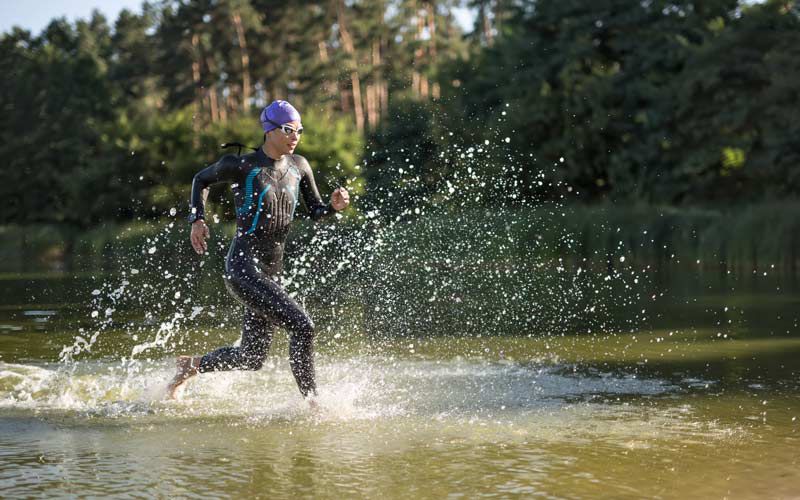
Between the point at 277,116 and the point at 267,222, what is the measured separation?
84 cm

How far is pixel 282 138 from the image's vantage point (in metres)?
9.58

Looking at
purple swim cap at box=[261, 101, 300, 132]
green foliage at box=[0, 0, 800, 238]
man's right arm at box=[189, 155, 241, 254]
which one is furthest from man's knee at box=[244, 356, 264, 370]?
green foliage at box=[0, 0, 800, 238]

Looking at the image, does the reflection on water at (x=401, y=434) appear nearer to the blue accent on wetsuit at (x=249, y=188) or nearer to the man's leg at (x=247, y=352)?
the man's leg at (x=247, y=352)

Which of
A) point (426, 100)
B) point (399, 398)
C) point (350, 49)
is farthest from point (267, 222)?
point (350, 49)

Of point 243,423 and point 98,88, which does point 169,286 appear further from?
point 98,88

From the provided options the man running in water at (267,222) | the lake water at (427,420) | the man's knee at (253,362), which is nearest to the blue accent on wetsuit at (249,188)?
the man running in water at (267,222)

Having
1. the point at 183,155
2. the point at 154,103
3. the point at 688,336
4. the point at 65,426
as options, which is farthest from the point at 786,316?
the point at 154,103

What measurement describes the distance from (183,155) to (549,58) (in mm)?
18965

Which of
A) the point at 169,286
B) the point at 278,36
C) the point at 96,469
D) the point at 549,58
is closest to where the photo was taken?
the point at 96,469

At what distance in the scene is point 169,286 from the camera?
2859 centimetres

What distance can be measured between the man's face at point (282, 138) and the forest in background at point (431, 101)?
827cm

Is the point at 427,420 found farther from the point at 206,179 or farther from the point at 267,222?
the point at 206,179

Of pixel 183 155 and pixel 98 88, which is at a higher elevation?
pixel 98 88

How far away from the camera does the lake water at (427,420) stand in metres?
7.22
